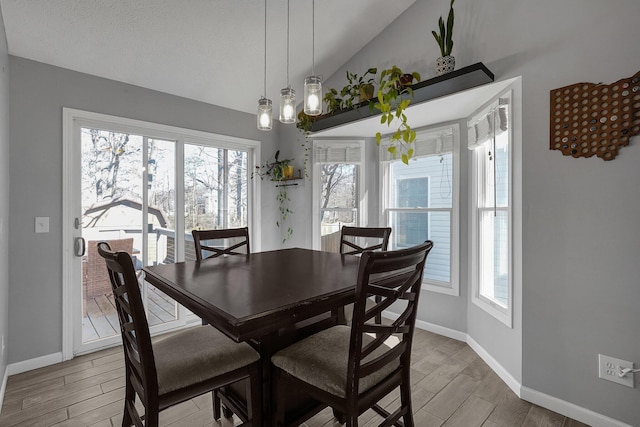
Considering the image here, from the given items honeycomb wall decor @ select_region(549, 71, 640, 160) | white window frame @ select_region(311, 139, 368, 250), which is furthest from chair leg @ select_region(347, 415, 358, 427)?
white window frame @ select_region(311, 139, 368, 250)

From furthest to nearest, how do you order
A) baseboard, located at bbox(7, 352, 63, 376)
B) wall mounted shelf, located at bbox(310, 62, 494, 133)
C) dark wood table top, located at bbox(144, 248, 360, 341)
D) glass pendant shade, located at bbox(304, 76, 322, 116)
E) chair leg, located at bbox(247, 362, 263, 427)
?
baseboard, located at bbox(7, 352, 63, 376) → wall mounted shelf, located at bbox(310, 62, 494, 133) → glass pendant shade, located at bbox(304, 76, 322, 116) → chair leg, located at bbox(247, 362, 263, 427) → dark wood table top, located at bbox(144, 248, 360, 341)

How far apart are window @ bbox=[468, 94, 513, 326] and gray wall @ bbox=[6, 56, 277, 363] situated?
3.22 metres

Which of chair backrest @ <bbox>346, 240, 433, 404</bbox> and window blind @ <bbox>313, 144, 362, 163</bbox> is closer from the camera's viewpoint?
chair backrest @ <bbox>346, 240, 433, 404</bbox>

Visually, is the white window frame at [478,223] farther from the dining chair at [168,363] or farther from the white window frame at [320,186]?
the dining chair at [168,363]

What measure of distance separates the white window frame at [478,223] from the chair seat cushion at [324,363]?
1.21m

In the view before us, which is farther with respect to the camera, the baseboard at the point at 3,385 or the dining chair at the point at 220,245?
the baseboard at the point at 3,385

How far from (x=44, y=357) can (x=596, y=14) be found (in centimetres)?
439

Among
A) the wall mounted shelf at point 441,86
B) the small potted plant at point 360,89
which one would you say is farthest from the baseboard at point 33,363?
the small potted plant at point 360,89

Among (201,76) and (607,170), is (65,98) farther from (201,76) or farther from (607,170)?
(607,170)

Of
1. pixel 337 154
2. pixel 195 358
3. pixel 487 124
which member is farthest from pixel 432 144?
pixel 195 358

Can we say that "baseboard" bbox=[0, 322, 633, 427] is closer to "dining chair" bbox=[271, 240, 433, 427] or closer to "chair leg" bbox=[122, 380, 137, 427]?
"dining chair" bbox=[271, 240, 433, 427]

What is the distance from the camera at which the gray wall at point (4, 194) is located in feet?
6.50

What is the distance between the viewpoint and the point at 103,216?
2.78 m

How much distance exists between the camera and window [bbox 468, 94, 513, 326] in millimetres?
2188
